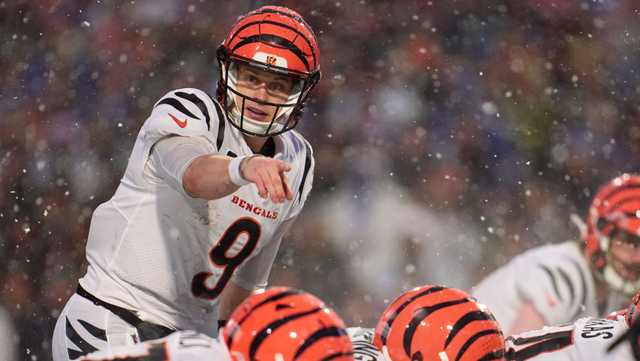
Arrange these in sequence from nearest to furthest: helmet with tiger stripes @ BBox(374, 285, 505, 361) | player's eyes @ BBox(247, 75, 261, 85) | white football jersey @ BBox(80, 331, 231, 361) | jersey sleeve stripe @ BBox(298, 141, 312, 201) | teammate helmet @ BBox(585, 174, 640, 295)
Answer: white football jersey @ BBox(80, 331, 231, 361)
helmet with tiger stripes @ BBox(374, 285, 505, 361)
player's eyes @ BBox(247, 75, 261, 85)
jersey sleeve stripe @ BBox(298, 141, 312, 201)
teammate helmet @ BBox(585, 174, 640, 295)

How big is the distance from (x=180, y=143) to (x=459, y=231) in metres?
4.18

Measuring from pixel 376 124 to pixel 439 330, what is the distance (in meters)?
4.25

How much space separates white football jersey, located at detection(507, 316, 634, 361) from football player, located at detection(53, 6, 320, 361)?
0.70 meters

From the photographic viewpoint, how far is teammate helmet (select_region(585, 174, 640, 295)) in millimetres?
3770

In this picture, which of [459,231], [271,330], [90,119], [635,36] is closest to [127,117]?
[90,119]

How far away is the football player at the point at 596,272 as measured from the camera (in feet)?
12.5

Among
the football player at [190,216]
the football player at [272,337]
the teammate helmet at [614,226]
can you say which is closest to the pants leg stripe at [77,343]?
the football player at [190,216]

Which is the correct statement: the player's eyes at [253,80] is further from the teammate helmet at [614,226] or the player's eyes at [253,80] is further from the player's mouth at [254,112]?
the teammate helmet at [614,226]

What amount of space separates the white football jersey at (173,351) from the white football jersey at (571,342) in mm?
936

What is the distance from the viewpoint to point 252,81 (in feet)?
7.93

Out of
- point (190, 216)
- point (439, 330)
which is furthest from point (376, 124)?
point (439, 330)

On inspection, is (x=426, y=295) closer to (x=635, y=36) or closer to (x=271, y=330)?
(x=271, y=330)

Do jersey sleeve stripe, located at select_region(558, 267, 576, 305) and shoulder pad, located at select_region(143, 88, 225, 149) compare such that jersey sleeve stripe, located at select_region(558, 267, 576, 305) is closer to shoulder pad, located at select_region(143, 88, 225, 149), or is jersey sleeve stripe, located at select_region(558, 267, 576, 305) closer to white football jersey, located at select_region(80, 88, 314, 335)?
white football jersey, located at select_region(80, 88, 314, 335)

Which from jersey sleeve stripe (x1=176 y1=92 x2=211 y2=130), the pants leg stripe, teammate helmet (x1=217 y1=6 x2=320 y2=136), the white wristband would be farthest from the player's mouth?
the pants leg stripe
